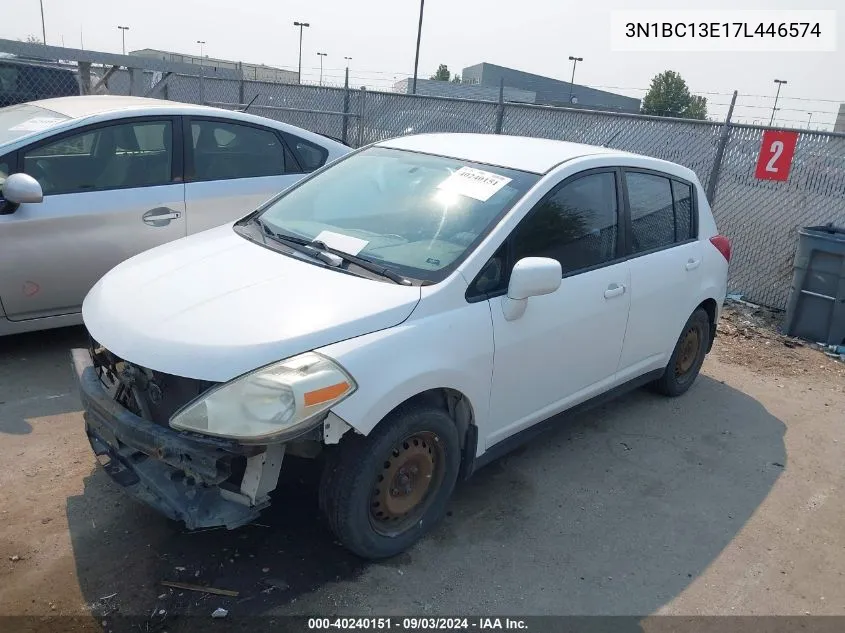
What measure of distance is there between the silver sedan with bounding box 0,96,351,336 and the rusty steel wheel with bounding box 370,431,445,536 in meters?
2.64

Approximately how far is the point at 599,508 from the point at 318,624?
1.68m

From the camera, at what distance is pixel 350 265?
322 cm

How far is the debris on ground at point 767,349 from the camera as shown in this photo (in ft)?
20.4

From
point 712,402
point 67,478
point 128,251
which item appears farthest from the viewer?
point 712,402

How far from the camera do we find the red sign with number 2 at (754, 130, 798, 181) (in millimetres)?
7598

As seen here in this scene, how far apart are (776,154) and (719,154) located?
1.95ft

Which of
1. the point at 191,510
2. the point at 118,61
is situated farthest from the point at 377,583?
the point at 118,61

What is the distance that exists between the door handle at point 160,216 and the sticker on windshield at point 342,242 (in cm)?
195

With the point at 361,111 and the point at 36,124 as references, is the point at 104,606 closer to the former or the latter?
the point at 36,124

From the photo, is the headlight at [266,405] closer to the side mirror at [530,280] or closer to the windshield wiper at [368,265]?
the windshield wiper at [368,265]

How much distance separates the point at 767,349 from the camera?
6.64 meters

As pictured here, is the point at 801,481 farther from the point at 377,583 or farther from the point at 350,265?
the point at 350,265

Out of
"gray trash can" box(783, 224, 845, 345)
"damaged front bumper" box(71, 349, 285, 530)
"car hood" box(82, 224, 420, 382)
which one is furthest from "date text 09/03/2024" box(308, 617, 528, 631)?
"gray trash can" box(783, 224, 845, 345)

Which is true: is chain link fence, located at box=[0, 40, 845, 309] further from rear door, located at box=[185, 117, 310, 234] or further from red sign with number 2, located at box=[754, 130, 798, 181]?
rear door, located at box=[185, 117, 310, 234]
